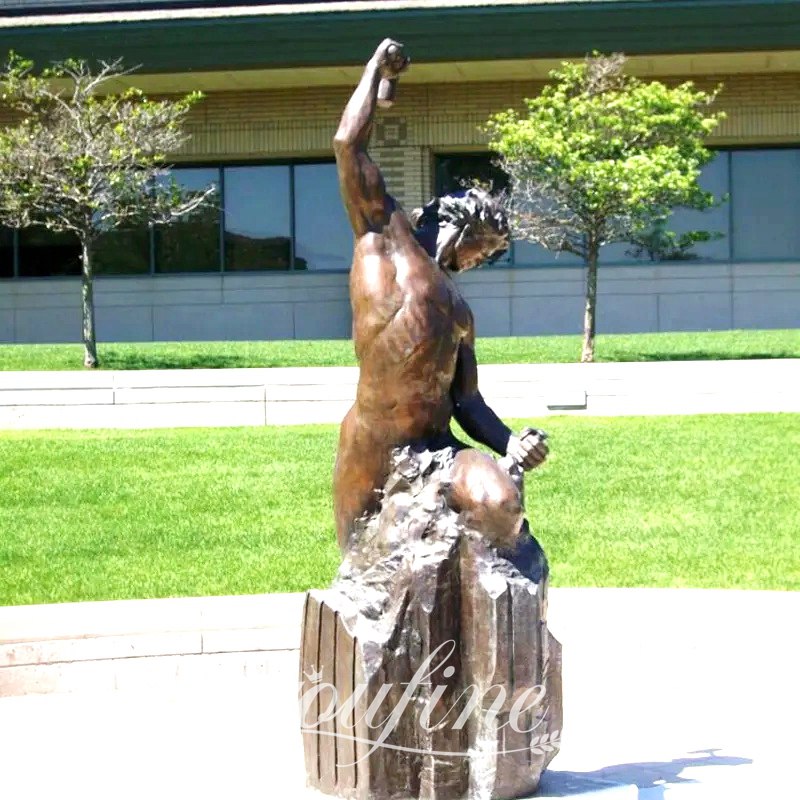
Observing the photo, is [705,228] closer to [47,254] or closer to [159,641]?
[47,254]

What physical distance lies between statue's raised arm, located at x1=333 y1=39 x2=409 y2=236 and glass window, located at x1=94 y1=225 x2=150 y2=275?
21.0m

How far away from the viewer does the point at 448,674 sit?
4512mm

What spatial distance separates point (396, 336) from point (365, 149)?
1.96ft

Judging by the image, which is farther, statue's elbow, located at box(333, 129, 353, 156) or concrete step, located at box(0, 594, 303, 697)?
concrete step, located at box(0, 594, 303, 697)

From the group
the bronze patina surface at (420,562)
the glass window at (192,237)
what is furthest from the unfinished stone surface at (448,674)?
the glass window at (192,237)

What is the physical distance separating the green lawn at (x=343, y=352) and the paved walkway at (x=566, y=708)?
9.46 metres

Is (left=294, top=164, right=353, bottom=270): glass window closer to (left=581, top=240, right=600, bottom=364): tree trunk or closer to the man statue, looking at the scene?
(left=581, top=240, right=600, bottom=364): tree trunk

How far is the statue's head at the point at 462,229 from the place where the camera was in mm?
4863

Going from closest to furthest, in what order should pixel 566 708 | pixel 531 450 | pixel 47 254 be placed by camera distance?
pixel 531 450 → pixel 566 708 → pixel 47 254

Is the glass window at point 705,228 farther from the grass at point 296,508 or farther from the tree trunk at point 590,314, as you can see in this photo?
the grass at point 296,508

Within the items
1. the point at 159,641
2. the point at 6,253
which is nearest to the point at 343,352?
the point at 6,253

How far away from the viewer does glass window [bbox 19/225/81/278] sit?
2530 centimetres

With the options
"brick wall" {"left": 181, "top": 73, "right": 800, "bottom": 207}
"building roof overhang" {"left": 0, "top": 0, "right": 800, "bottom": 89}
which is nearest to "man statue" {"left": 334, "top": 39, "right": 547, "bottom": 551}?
"building roof overhang" {"left": 0, "top": 0, "right": 800, "bottom": 89}

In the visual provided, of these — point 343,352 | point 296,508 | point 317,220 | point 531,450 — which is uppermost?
point 317,220
